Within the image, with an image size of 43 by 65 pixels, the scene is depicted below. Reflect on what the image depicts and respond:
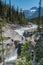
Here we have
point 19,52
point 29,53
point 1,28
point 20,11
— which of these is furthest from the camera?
point 20,11

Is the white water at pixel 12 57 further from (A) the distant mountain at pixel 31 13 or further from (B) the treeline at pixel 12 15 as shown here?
(A) the distant mountain at pixel 31 13

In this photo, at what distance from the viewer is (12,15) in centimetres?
410

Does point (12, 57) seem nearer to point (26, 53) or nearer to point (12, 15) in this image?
point (26, 53)

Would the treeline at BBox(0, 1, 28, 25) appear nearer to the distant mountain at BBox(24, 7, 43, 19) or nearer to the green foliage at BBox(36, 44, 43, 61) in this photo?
the distant mountain at BBox(24, 7, 43, 19)

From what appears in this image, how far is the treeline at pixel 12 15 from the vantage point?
3.96 metres

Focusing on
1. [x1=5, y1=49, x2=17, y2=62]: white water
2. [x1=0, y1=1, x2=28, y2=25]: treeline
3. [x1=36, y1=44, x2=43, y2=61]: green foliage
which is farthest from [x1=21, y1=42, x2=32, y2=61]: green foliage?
[x1=0, y1=1, x2=28, y2=25]: treeline

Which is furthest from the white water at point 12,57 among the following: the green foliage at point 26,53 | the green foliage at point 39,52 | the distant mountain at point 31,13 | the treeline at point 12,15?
the distant mountain at point 31,13

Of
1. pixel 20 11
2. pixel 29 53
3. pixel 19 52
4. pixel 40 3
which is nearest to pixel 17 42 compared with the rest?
pixel 19 52

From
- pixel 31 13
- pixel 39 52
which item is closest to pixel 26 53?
pixel 39 52

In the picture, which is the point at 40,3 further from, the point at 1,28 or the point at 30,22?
the point at 1,28

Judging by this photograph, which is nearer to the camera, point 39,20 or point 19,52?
point 19,52

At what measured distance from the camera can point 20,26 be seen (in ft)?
12.6

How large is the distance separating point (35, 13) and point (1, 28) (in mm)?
796

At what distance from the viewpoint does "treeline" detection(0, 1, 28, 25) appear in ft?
13.0
